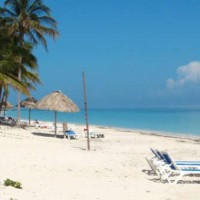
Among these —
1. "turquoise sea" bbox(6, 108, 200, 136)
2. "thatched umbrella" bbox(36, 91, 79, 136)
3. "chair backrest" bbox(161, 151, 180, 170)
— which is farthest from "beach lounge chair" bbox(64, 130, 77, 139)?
"turquoise sea" bbox(6, 108, 200, 136)

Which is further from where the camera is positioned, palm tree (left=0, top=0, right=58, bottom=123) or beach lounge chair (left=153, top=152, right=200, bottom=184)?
palm tree (left=0, top=0, right=58, bottom=123)

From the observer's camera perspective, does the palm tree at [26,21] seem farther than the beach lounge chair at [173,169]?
Yes

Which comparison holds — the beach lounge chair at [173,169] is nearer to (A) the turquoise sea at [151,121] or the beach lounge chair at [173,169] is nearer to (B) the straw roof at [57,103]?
(B) the straw roof at [57,103]

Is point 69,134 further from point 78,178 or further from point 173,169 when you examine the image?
point 78,178

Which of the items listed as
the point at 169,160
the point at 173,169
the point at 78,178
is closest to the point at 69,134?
the point at 169,160

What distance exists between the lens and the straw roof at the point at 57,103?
65.9ft

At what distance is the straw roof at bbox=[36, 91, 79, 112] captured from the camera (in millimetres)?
20094

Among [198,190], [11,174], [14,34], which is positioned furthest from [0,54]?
[198,190]

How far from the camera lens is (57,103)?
66.2 feet

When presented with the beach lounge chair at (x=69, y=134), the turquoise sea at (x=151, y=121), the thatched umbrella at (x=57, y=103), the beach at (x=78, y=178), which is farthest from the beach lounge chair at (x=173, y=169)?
the turquoise sea at (x=151, y=121)

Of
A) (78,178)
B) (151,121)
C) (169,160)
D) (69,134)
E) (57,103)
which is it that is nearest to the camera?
(78,178)

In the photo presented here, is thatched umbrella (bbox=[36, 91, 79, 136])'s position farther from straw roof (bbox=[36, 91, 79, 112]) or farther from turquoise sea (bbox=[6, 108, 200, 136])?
turquoise sea (bbox=[6, 108, 200, 136])

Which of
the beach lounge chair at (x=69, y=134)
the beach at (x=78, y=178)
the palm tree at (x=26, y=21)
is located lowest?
the beach at (x=78, y=178)

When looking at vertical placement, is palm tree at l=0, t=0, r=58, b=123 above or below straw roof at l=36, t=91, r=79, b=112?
above
